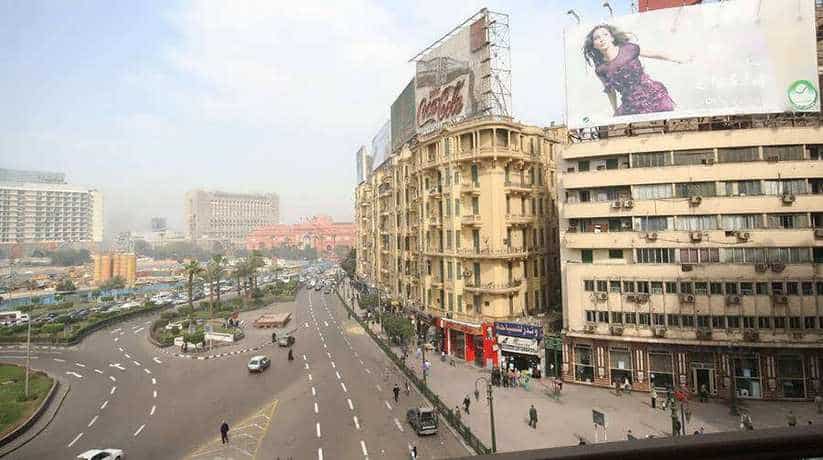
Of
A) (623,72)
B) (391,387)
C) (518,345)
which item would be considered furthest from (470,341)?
(623,72)

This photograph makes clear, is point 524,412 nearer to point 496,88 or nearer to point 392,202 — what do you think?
point 496,88

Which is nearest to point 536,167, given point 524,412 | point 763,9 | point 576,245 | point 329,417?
point 576,245

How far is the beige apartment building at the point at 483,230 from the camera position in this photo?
40969 mm

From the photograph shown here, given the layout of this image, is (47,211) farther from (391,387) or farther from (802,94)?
(802,94)

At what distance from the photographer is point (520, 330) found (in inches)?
1480

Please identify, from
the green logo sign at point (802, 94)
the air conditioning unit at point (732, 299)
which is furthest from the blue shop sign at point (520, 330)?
the green logo sign at point (802, 94)

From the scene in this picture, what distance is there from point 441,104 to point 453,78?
3030 millimetres

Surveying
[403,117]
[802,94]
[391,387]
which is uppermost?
[403,117]

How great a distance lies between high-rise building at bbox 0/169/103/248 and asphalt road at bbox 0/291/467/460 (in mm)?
14346

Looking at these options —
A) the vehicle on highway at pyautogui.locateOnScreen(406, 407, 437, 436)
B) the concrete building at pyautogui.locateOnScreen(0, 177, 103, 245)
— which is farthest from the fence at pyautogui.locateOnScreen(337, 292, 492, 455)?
the concrete building at pyautogui.locateOnScreen(0, 177, 103, 245)

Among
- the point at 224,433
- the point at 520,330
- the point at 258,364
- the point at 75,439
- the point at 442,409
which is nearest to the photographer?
the point at 224,433

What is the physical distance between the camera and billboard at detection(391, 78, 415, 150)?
6581 cm

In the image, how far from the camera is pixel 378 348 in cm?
4878

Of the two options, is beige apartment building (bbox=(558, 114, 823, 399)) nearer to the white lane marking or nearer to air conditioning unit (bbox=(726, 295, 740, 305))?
air conditioning unit (bbox=(726, 295, 740, 305))
